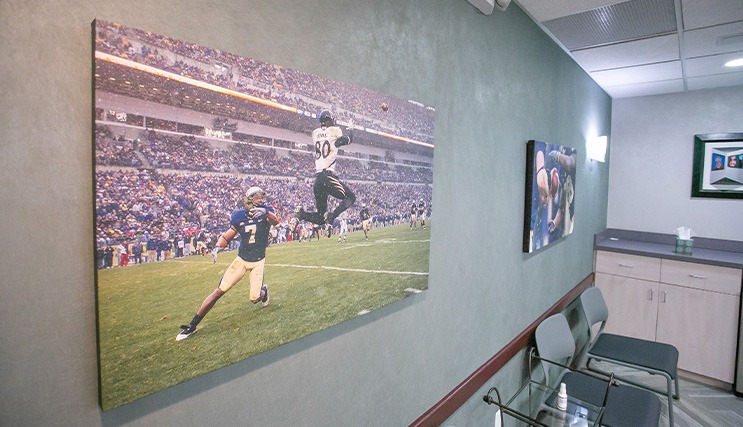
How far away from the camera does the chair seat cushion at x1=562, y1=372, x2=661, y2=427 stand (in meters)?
2.15

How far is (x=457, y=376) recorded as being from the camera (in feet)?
6.19

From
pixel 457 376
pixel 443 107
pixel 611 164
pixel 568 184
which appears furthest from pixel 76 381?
pixel 611 164

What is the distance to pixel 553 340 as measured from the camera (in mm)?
2574

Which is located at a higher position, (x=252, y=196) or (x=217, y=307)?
(x=252, y=196)

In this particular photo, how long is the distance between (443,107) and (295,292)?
1009 mm

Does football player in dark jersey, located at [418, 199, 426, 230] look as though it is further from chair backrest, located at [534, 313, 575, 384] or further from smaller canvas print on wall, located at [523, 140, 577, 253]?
chair backrest, located at [534, 313, 575, 384]

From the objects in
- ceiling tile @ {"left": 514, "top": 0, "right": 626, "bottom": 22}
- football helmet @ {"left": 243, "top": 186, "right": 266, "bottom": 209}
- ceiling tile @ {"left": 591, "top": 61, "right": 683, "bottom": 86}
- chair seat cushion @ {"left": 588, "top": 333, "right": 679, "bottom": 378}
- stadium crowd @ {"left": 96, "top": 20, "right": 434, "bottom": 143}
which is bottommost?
chair seat cushion @ {"left": 588, "top": 333, "right": 679, "bottom": 378}

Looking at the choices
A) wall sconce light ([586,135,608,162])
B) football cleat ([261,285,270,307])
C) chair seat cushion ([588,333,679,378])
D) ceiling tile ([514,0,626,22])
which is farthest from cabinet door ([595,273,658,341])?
football cleat ([261,285,270,307])

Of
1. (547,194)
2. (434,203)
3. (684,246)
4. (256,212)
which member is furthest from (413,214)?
(684,246)

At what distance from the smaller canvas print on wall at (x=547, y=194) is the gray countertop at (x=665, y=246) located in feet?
4.22

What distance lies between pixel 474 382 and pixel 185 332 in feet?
5.17

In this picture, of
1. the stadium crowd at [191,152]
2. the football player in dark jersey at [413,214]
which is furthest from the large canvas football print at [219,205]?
the football player in dark jersey at [413,214]

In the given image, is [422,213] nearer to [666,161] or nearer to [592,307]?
[592,307]

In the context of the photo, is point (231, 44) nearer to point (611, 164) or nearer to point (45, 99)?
point (45, 99)
